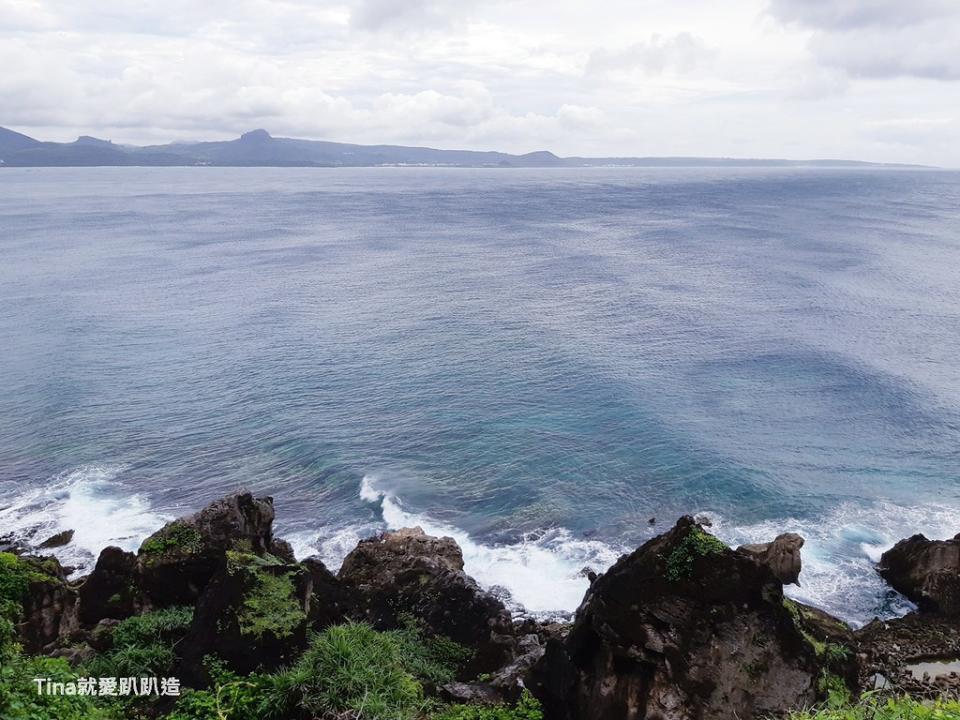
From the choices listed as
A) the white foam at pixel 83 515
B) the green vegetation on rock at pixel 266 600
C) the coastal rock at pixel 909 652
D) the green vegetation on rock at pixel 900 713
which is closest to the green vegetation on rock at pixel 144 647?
the green vegetation on rock at pixel 266 600

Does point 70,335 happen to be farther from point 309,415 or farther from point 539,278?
point 539,278

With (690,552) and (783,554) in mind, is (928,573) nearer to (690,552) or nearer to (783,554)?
(783,554)

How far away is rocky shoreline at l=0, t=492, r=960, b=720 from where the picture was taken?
20531 mm

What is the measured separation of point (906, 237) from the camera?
145375 millimetres

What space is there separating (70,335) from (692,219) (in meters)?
141

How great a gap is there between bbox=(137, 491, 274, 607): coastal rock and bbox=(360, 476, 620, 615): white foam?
1451 centimetres

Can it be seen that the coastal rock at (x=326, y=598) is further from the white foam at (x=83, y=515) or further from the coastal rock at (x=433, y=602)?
the white foam at (x=83, y=515)

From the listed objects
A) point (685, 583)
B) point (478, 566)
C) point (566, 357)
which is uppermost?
point (685, 583)

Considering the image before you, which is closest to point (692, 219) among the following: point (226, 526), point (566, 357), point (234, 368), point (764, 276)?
point (764, 276)

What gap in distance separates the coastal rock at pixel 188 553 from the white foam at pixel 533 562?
47.6ft

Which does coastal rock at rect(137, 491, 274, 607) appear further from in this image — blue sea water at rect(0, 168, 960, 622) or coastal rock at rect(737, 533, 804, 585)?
coastal rock at rect(737, 533, 804, 585)

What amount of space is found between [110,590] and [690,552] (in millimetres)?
22692

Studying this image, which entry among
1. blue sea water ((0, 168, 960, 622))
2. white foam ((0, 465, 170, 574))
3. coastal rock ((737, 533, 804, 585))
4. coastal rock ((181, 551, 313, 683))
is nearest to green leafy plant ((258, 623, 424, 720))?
coastal rock ((181, 551, 313, 683))

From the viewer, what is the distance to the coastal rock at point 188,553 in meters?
28.4
